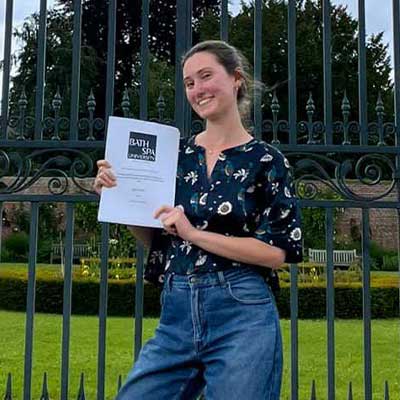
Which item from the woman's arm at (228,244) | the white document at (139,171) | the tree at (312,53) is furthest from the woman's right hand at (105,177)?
the tree at (312,53)

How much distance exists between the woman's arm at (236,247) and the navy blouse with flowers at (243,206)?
28 millimetres

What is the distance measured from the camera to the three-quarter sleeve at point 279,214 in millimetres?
1542

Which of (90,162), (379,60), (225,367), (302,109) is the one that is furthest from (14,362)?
(379,60)

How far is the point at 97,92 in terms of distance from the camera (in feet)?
31.3

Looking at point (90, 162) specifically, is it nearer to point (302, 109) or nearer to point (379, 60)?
point (302, 109)

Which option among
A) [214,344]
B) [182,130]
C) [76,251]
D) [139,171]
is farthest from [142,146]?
[76,251]

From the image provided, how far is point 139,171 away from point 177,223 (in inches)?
10.9

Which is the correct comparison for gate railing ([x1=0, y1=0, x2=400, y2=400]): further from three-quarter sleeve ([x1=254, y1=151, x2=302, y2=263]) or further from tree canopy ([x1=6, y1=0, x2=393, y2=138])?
tree canopy ([x1=6, y1=0, x2=393, y2=138])

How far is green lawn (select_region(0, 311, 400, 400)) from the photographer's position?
4.69 m

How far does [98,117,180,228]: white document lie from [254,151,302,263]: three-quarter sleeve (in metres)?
0.24

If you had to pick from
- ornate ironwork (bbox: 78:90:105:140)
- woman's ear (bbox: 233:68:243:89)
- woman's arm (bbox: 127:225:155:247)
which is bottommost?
woman's arm (bbox: 127:225:155:247)

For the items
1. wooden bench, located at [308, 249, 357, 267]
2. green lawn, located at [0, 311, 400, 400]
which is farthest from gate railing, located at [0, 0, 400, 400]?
wooden bench, located at [308, 249, 357, 267]

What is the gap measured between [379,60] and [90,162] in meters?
7.98

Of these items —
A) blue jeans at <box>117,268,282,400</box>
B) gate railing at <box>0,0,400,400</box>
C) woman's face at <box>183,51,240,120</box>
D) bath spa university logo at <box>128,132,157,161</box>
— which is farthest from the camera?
gate railing at <box>0,0,400,400</box>
